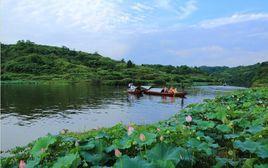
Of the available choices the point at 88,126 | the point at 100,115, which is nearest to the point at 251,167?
the point at 88,126

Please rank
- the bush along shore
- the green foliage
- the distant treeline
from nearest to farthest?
the green foliage < the bush along shore < the distant treeline

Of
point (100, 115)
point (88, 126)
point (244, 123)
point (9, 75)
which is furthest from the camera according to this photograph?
point (9, 75)

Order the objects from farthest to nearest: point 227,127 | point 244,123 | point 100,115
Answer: point 100,115, point 244,123, point 227,127

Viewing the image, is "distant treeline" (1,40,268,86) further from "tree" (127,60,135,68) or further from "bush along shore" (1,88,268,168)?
"bush along shore" (1,88,268,168)

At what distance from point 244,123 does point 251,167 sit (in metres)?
4.13

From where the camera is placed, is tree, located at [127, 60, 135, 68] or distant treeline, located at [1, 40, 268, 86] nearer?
distant treeline, located at [1, 40, 268, 86]

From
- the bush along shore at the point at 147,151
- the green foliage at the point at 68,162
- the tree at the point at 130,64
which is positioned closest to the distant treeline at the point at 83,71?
the tree at the point at 130,64

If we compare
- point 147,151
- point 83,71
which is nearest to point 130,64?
point 83,71

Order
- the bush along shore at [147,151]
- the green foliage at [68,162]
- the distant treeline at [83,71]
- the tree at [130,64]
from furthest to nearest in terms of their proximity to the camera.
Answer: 1. the tree at [130,64]
2. the distant treeline at [83,71]
3. the bush along shore at [147,151]
4. the green foliage at [68,162]

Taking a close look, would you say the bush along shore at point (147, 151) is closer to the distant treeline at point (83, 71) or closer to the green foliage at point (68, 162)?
the green foliage at point (68, 162)

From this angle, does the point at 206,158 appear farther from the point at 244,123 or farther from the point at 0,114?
the point at 0,114

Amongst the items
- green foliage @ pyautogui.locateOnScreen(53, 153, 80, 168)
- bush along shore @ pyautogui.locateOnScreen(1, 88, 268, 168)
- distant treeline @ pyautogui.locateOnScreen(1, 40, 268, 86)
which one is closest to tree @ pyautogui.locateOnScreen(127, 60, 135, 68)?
distant treeline @ pyautogui.locateOnScreen(1, 40, 268, 86)

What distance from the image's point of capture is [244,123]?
8.92 m

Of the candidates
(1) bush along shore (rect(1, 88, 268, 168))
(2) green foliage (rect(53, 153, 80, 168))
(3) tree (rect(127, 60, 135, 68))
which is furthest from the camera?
(3) tree (rect(127, 60, 135, 68))
